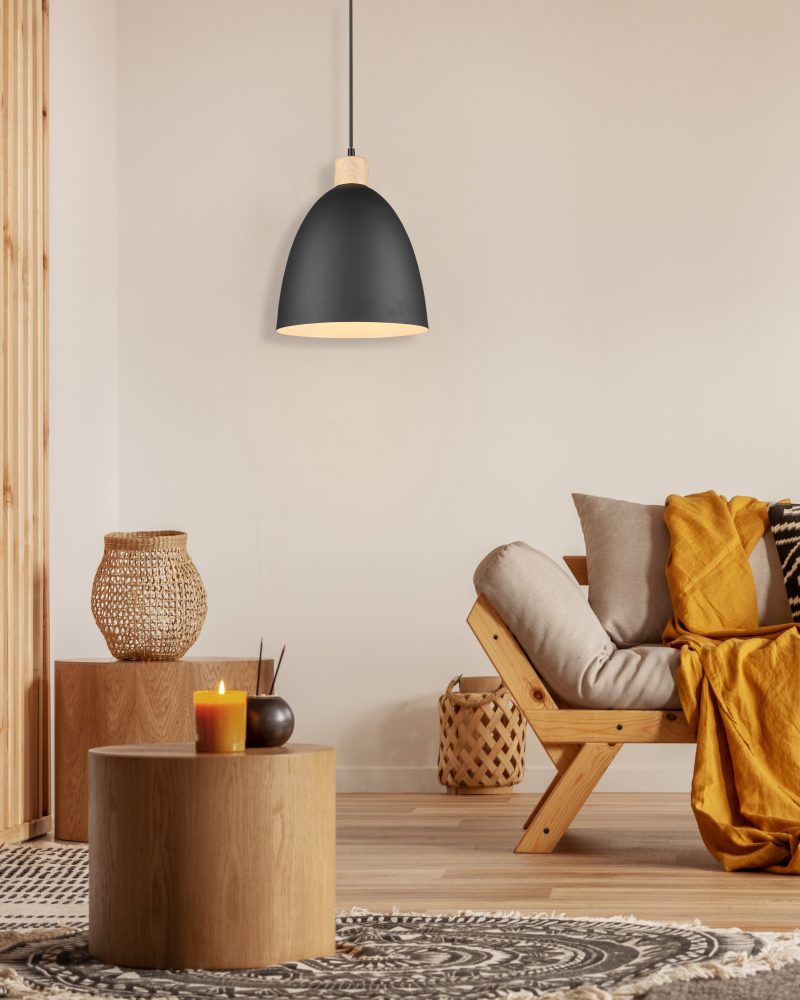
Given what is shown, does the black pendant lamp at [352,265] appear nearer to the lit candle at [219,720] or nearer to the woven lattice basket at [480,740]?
the woven lattice basket at [480,740]

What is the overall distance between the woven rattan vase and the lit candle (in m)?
1.34

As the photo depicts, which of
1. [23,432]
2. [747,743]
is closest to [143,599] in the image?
[23,432]

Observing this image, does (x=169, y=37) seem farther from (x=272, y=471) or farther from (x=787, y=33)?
(x=787, y=33)

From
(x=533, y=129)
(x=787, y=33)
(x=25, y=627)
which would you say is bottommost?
(x=25, y=627)

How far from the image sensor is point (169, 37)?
14.6 feet

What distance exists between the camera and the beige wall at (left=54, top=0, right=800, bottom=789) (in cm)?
425

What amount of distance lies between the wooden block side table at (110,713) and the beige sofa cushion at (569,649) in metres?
0.79

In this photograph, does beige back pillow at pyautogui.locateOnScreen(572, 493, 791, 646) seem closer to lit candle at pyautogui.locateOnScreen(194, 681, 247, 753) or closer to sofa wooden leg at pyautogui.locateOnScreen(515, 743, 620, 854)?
sofa wooden leg at pyautogui.locateOnScreen(515, 743, 620, 854)

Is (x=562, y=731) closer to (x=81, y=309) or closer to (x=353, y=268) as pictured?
(x=353, y=268)

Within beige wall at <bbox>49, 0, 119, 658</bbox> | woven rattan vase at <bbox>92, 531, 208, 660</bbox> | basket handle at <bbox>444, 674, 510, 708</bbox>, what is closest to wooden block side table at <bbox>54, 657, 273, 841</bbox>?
woven rattan vase at <bbox>92, 531, 208, 660</bbox>

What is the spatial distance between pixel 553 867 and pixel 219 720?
114cm

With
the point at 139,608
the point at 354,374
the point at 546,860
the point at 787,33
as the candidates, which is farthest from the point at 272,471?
the point at 787,33

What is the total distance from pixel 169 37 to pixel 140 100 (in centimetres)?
23

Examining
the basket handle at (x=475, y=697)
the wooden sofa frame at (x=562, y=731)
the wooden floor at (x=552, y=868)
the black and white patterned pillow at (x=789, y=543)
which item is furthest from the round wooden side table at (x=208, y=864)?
the basket handle at (x=475, y=697)
